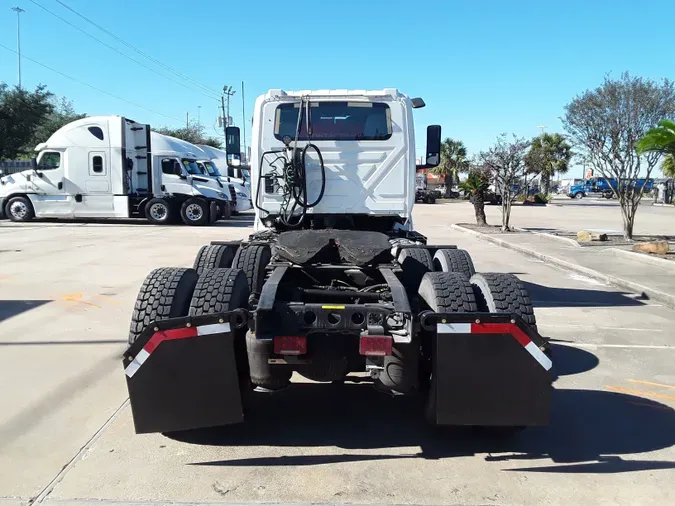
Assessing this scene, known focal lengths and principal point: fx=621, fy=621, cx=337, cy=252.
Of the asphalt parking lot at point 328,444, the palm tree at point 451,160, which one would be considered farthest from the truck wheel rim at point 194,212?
the palm tree at point 451,160

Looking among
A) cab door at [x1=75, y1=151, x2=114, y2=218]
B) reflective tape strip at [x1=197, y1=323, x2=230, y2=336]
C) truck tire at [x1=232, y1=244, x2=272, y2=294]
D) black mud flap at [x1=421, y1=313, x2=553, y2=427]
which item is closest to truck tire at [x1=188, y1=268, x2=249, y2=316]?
reflective tape strip at [x1=197, y1=323, x2=230, y2=336]

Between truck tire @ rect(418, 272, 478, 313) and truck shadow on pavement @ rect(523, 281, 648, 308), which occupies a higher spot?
truck tire @ rect(418, 272, 478, 313)

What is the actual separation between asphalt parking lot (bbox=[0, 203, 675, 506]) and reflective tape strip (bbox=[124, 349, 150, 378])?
2.09 feet

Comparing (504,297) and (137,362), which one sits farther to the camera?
(504,297)

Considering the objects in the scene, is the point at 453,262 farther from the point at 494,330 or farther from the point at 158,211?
the point at 158,211

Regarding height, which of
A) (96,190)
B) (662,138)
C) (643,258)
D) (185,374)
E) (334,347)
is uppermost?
(662,138)

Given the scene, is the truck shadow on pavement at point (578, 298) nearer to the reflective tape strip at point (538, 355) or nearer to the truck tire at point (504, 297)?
the truck tire at point (504, 297)

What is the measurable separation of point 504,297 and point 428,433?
1.13 m

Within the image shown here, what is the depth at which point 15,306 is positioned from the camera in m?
8.36

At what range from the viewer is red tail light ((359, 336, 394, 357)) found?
145 inches

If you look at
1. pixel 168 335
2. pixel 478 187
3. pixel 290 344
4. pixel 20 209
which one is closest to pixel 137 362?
pixel 168 335

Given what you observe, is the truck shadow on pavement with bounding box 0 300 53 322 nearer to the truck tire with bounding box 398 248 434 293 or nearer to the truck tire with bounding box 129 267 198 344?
the truck tire with bounding box 129 267 198 344

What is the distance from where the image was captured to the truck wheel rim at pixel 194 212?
77.0 ft

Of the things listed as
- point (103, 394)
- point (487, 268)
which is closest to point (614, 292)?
point (487, 268)
